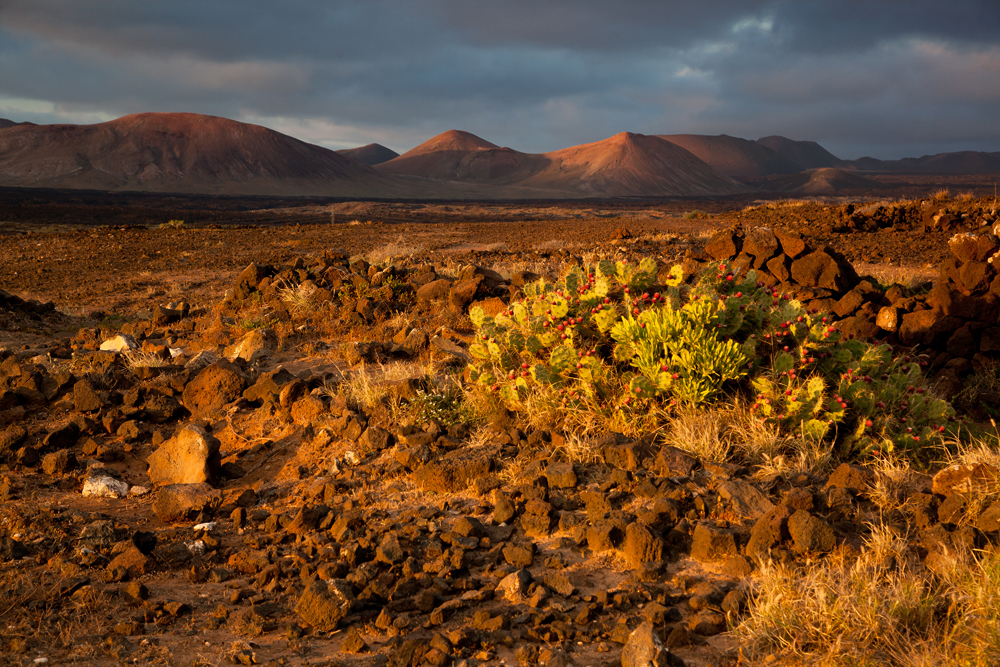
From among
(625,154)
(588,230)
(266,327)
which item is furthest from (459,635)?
(625,154)

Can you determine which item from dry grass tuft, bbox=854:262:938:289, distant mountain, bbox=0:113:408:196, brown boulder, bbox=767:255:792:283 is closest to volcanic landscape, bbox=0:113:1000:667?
brown boulder, bbox=767:255:792:283

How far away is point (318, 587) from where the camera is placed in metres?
2.88

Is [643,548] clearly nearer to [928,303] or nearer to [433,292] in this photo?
[433,292]

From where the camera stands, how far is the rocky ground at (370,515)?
2.64 m

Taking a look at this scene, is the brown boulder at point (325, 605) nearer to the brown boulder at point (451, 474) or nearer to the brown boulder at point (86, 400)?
the brown boulder at point (451, 474)

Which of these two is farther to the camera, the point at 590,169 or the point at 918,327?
the point at 590,169

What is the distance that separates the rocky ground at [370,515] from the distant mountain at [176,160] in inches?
4538

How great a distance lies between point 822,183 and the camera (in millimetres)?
156875

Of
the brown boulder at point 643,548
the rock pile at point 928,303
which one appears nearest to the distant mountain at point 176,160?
the rock pile at point 928,303

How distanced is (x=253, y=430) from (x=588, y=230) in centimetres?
2177

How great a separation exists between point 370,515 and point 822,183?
176m

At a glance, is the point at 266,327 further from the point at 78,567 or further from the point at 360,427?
the point at 78,567

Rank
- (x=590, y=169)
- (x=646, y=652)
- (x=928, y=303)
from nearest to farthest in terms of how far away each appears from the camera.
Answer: (x=646, y=652) → (x=928, y=303) → (x=590, y=169)

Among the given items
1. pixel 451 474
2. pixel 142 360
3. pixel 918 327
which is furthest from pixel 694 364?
pixel 142 360
